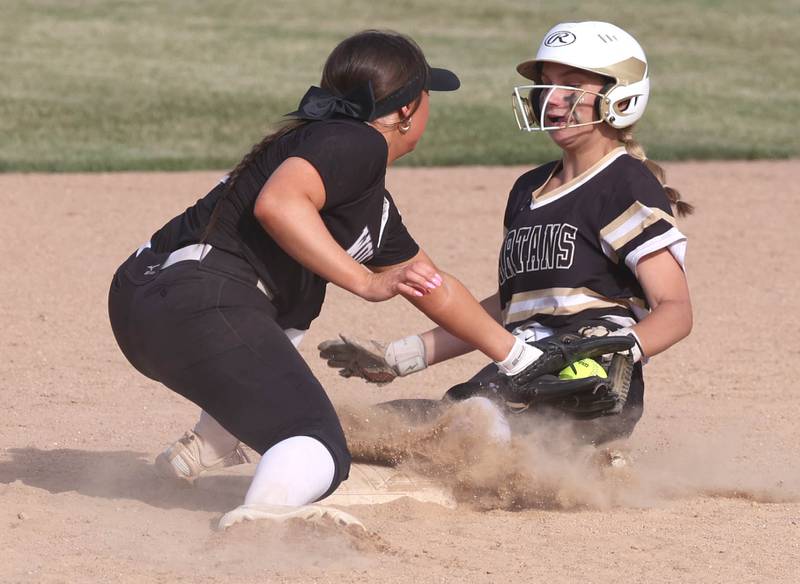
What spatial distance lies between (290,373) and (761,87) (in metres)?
12.3

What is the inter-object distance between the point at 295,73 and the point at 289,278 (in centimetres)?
1144

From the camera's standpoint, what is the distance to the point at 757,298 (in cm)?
717

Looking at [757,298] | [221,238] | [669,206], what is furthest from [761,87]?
[221,238]

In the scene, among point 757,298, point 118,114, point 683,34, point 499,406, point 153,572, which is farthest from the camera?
point 683,34

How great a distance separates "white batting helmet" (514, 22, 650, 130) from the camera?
4.17 metres

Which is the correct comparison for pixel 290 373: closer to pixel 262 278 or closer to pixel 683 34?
pixel 262 278

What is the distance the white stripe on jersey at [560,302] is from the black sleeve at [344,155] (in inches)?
33.1

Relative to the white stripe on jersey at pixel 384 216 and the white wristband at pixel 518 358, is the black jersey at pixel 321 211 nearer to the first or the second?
the white stripe on jersey at pixel 384 216

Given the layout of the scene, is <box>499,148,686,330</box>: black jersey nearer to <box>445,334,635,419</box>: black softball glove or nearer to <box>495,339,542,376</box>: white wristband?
<box>445,334,635,419</box>: black softball glove

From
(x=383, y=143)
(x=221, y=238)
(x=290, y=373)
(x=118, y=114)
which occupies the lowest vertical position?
(x=118, y=114)

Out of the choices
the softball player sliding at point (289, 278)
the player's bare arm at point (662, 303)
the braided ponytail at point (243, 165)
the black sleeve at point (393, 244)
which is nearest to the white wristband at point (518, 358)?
the softball player sliding at point (289, 278)

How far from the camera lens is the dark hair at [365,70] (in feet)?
11.6

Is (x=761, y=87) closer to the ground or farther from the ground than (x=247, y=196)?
closer to the ground

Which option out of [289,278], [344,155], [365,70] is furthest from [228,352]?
[365,70]
